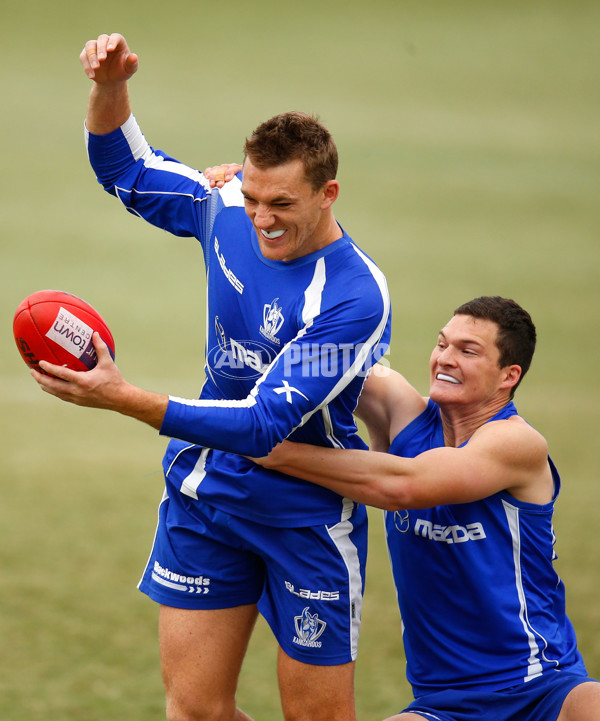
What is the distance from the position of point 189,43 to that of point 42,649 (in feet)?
42.5

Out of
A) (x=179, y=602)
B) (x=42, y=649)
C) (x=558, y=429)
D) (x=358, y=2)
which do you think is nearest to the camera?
(x=179, y=602)

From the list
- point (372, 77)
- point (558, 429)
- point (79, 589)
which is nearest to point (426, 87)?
point (372, 77)

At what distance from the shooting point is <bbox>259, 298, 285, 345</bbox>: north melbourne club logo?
11.3ft

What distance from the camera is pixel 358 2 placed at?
17.0 metres

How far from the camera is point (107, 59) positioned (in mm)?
3570

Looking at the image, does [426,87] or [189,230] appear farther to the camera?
[426,87]

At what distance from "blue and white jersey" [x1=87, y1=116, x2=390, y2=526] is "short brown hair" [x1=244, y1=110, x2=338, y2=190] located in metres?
0.30

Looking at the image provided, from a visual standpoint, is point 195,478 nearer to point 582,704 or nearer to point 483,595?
point 483,595

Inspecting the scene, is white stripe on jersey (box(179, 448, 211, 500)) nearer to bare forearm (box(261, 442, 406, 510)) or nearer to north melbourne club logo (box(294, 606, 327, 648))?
bare forearm (box(261, 442, 406, 510))

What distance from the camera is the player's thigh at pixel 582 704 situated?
331cm

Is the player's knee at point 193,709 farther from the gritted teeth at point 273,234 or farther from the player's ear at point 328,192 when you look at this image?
the player's ear at point 328,192

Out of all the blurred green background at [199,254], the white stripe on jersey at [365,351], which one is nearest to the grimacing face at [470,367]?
the white stripe on jersey at [365,351]

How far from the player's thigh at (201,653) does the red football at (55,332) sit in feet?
3.78

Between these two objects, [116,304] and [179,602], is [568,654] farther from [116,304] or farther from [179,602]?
[116,304]
